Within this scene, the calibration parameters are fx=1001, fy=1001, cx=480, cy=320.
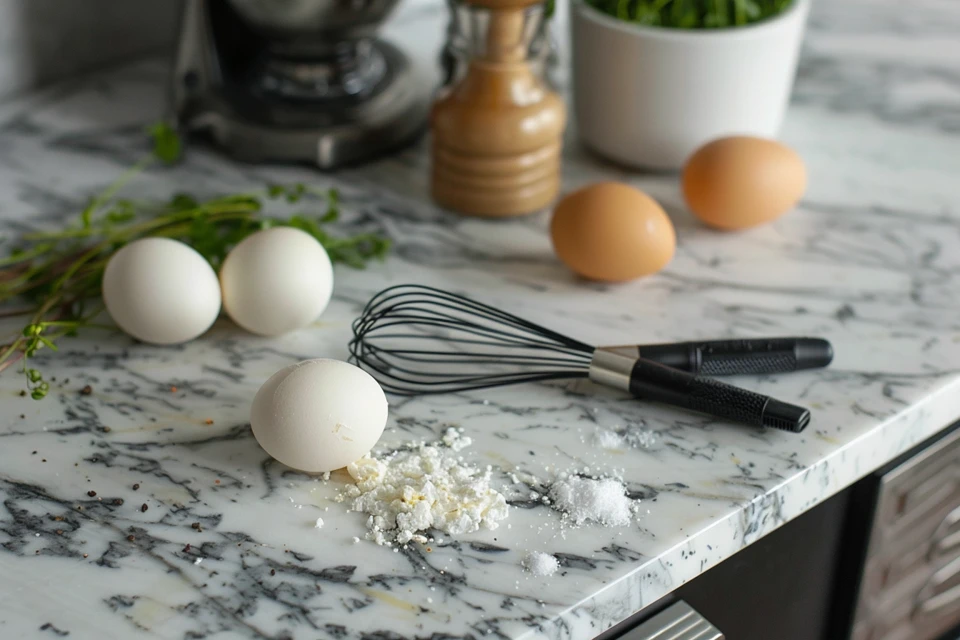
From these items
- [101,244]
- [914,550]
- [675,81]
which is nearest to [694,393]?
[914,550]

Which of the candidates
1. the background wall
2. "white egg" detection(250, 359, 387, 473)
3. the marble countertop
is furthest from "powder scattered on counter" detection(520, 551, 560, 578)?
the background wall

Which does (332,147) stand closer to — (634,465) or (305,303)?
(305,303)

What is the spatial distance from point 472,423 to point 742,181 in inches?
14.3

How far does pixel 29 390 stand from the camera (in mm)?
756

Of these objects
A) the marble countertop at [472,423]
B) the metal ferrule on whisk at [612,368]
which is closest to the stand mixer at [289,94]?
the marble countertop at [472,423]

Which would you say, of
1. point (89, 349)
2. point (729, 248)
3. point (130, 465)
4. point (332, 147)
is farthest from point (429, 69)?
point (130, 465)

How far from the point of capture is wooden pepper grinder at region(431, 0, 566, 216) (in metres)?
0.90

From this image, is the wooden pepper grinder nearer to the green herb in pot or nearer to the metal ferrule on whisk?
the green herb in pot

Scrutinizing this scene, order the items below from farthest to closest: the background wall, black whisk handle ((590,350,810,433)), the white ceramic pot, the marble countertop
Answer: the background wall
the white ceramic pot
black whisk handle ((590,350,810,433))
the marble countertop

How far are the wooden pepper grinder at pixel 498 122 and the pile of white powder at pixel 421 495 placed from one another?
0.34 meters

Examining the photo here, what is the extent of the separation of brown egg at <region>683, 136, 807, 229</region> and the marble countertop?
0.03m

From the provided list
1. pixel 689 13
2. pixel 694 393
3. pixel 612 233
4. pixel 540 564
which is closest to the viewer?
pixel 540 564

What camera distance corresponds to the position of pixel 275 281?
765mm

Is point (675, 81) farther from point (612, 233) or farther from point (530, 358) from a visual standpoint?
point (530, 358)
